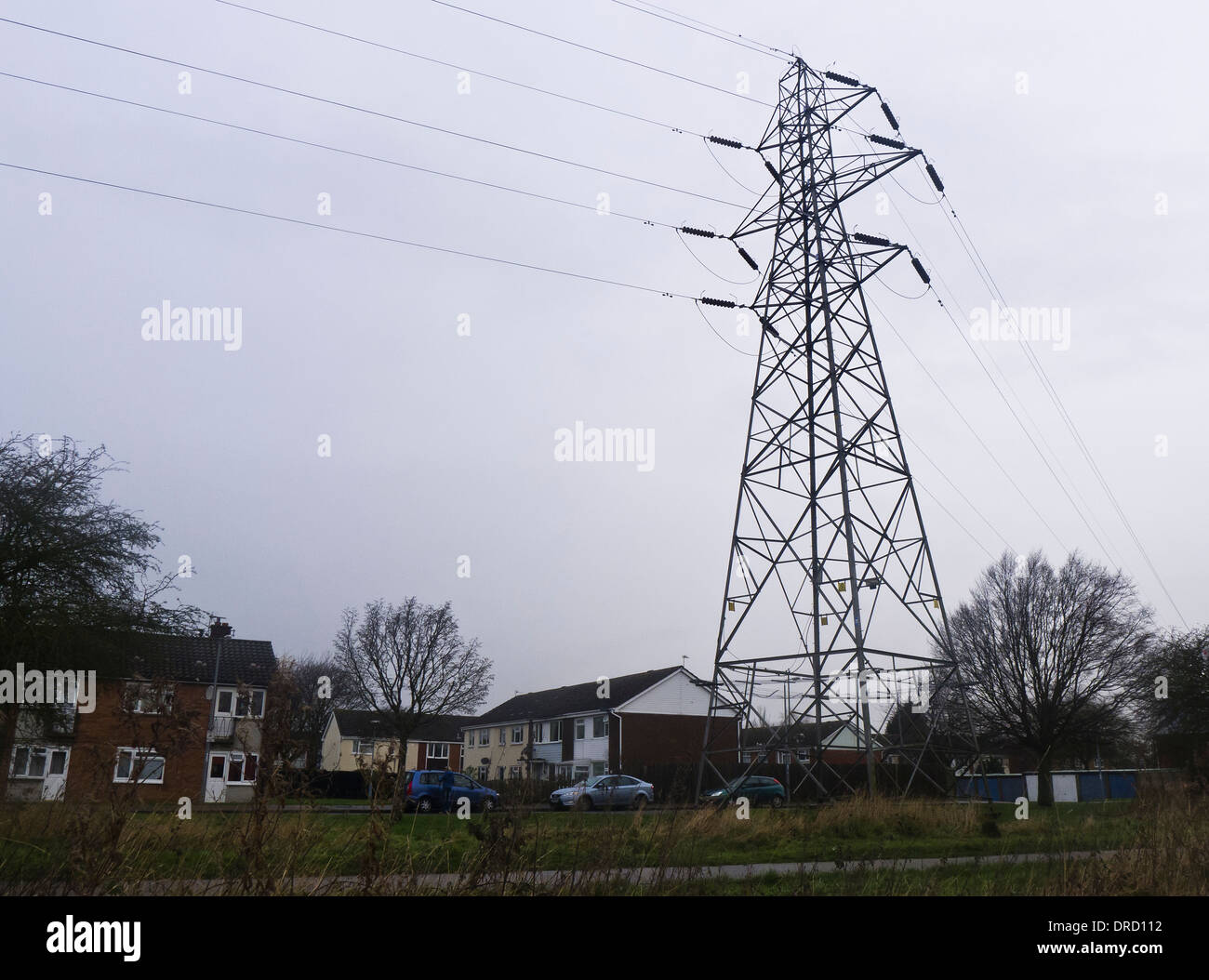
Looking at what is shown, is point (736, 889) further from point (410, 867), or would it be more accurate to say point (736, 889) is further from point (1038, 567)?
point (1038, 567)

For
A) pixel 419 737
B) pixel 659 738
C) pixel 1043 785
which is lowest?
pixel 419 737

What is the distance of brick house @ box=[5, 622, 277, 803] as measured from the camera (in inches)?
219

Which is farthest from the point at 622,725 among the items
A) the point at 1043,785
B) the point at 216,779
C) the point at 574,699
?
the point at 1043,785

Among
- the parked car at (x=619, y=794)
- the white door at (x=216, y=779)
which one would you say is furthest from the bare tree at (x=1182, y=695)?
the white door at (x=216, y=779)

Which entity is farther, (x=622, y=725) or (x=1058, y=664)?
(x=622, y=725)

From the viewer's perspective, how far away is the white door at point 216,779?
42.7m

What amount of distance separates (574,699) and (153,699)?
188 ft

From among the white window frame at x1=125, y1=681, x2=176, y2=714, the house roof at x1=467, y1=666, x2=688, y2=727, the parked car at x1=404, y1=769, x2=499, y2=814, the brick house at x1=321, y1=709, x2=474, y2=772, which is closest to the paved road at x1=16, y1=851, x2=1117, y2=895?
the white window frame at x1=125, y1=681, x2=176, y2=714

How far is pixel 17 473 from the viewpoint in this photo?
18828 millimetres

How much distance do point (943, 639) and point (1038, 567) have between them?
105ft

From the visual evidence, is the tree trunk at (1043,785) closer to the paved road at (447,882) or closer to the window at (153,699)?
the paved road at (447,882)

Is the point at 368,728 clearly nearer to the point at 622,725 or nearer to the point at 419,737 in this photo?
the point at 419,737

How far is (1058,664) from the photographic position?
1702 inches
